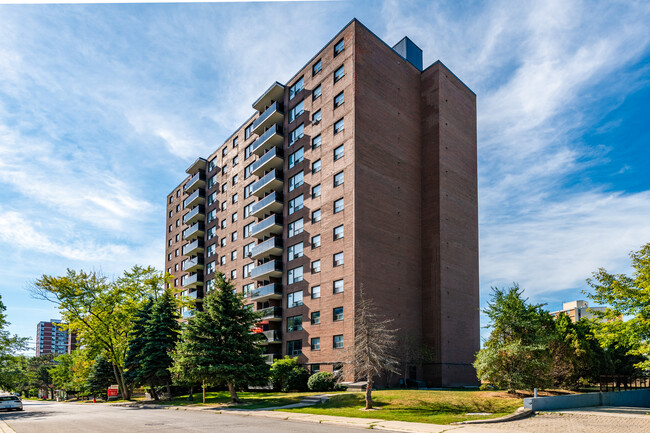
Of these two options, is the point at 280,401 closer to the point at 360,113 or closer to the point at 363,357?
the point at 363,357

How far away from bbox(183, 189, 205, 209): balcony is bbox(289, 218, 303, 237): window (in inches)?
1160

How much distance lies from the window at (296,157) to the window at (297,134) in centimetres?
141

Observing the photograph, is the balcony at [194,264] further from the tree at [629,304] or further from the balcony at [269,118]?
the tree at [629,304]

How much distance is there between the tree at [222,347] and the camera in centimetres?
3222

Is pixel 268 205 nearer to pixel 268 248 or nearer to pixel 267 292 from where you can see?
pixel 268 248

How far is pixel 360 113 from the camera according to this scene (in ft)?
143

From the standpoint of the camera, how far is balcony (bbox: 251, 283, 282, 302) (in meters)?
49.6

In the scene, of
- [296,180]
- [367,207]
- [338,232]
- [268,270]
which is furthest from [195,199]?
[367,207]

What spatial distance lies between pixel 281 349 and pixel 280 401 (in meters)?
18.1

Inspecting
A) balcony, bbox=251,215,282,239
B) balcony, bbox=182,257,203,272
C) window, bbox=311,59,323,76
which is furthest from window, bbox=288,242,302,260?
balcony, bbox=182,257,203,272

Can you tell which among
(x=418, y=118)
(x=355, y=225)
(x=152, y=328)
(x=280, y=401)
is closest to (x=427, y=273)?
(x=355, y=225)

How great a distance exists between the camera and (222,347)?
33.1 meters

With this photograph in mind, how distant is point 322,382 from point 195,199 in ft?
152

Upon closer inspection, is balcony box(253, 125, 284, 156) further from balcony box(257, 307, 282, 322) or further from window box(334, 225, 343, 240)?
balcony box(257, 307, 282, 322)
